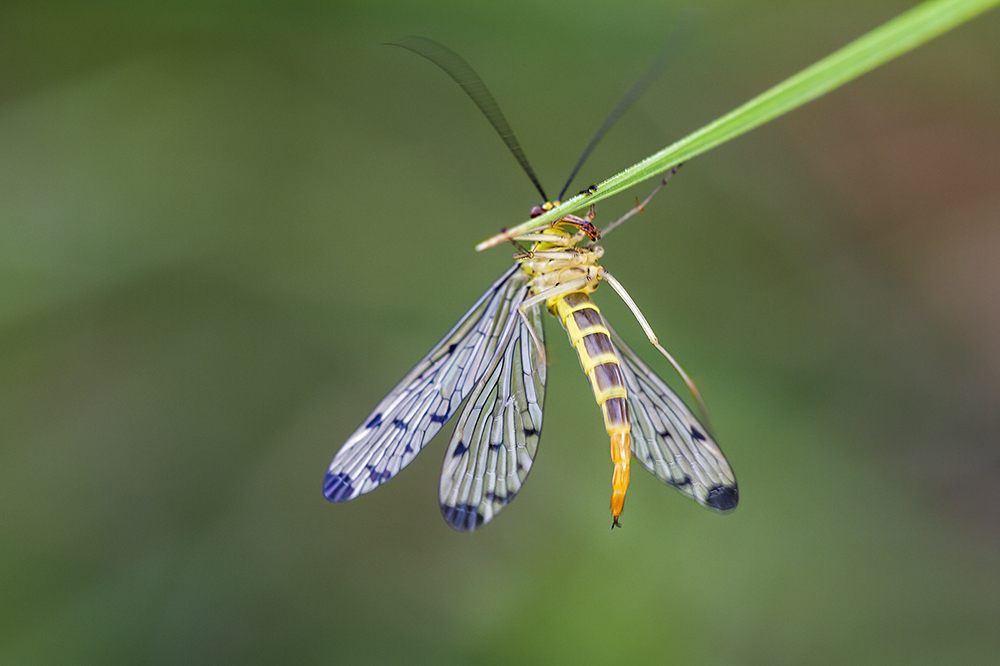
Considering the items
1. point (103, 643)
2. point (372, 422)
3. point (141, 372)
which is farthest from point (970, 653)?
point (141, 372)

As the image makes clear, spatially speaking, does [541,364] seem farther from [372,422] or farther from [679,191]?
[679,191]

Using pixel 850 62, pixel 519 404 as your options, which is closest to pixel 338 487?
pixel 519 404

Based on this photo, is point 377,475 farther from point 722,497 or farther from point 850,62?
point 850,62

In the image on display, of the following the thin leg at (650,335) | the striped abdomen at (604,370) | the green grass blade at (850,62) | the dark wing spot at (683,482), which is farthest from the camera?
the dark wing spot at (683,482)

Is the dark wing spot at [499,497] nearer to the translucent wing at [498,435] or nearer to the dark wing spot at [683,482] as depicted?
the translucent wing at [498,435]

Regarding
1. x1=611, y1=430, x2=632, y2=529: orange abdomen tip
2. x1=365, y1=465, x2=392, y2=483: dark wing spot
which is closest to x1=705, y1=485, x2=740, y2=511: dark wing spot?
x1=611, y1=430, x2=632, y2=529: orange abdomen tip

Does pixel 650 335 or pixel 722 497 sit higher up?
pixel 650 335

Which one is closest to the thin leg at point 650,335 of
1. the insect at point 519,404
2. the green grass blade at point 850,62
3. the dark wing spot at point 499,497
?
the insect at point 519,404
